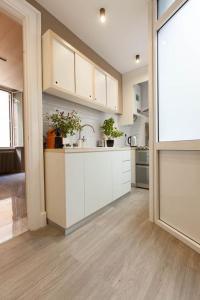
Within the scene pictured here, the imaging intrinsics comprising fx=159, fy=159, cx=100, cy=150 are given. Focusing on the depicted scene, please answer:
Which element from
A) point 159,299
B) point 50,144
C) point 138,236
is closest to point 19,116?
point 50,144

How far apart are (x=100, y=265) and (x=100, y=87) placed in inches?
96.0

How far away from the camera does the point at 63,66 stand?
1.96 meters

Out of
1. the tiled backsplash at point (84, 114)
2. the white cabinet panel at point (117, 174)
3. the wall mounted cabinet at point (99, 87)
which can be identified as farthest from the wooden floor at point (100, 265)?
the wall mounted cabinet at point (99, 87)

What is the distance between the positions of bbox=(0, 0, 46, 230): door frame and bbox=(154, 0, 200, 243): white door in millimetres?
1355

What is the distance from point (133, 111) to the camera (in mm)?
3648

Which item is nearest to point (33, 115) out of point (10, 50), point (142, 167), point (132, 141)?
point (10, 50)

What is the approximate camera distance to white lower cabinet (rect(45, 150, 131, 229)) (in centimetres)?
165

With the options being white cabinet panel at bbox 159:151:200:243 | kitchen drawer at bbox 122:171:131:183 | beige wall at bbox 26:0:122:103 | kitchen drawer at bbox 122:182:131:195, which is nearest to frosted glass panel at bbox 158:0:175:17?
beige wall at bbox 26:0:122:103

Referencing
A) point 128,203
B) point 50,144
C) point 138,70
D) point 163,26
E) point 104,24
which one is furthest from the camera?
point 138,70

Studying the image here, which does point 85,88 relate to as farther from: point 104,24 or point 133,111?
point 133,111

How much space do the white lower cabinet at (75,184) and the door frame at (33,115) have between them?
10 centimetres

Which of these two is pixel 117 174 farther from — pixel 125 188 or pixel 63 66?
pixel 63 66

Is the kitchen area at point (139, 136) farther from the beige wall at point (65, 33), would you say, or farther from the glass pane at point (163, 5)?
the glass pane at point (163, 5)

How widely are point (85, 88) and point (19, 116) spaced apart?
13.8 feet
